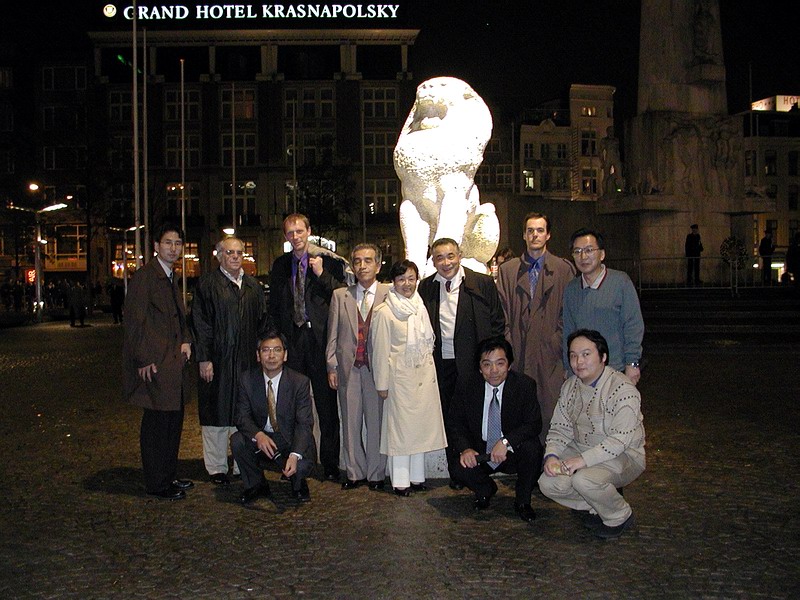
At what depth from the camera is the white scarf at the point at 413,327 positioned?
616 cm

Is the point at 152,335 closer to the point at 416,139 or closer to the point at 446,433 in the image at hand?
the point at 446,433

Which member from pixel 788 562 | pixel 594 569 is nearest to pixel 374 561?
pixel 594 569

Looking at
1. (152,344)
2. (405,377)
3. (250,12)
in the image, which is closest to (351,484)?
(405,377)

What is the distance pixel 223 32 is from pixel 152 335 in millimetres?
55832

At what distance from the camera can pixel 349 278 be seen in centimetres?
697

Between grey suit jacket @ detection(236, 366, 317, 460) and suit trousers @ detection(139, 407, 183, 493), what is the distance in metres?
0.51

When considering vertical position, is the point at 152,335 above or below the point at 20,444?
above

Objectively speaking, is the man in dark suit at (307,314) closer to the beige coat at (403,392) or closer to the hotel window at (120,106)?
the beige coat at (403,392)

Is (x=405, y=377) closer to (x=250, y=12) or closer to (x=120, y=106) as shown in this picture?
(x=250, y=12)

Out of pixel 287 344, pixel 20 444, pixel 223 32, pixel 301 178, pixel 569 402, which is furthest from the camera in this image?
pixel 223 32

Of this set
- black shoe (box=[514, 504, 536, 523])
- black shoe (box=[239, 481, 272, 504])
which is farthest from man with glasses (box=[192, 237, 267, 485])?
black shoe (box=[514, 504, 536, 523])

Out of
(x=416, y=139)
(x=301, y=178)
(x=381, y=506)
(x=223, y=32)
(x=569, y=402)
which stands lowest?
(x=381, y=506)

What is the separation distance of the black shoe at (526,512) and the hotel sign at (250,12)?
5687 cm

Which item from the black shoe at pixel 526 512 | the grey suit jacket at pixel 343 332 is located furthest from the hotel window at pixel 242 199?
the black shoe at pixel 526 512
